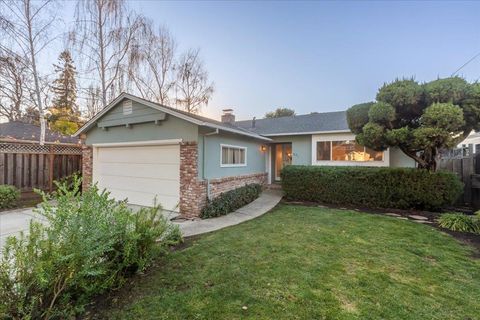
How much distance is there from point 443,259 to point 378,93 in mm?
5826

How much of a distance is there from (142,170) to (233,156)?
137 inches

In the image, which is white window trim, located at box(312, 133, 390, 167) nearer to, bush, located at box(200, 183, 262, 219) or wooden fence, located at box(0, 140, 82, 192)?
bush, located at box(200, 183, 262, 219)

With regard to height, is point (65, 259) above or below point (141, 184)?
below

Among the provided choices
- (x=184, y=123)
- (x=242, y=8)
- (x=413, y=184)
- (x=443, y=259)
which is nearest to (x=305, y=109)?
(x=242, y=8)

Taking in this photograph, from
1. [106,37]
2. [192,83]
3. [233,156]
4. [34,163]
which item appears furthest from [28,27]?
[192,83]

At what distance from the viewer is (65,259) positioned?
7.66 feet

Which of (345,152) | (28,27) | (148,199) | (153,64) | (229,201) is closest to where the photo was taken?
(229,201)

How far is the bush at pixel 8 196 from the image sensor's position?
7634mm

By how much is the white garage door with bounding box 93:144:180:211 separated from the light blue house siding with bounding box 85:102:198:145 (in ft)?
1.31

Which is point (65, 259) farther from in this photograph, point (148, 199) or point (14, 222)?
point (148, 199)

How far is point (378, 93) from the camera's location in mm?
8078

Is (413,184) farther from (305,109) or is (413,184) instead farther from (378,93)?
(305,109)

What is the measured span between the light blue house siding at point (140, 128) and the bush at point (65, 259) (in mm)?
4414

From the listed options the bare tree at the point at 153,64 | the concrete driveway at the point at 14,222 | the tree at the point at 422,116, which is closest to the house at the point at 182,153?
the concrete driveway at the point at 14,222
